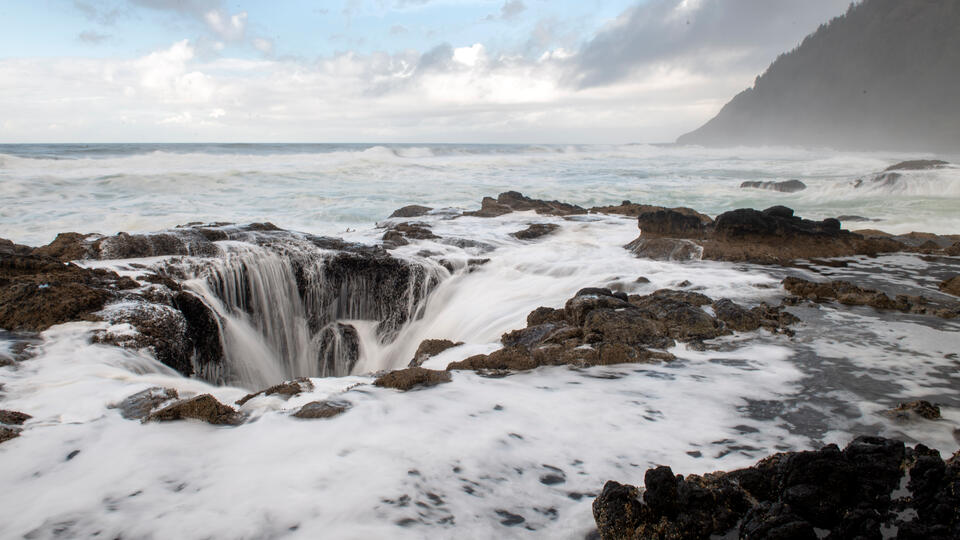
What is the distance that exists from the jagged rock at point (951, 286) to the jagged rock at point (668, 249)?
268 cm

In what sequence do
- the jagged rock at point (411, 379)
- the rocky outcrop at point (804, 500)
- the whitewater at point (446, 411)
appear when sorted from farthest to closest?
1. the jagged rock at point (411, 379)
2. the whitewater at point (446, 411)
3. the rocky outcrop at point (804, 500)

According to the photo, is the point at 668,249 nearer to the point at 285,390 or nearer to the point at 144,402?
the point at 285,390

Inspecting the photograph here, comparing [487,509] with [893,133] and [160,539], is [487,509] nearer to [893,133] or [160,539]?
[160,539]

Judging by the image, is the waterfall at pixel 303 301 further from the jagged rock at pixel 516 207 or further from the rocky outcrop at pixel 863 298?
the jagged rock at pixel 516 207

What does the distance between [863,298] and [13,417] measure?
678cm

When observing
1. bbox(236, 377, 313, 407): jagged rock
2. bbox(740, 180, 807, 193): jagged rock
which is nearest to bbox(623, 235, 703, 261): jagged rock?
bbox(236, 377, 313, 407): jagged rock

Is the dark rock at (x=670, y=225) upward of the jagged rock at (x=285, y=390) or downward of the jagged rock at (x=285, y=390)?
upward

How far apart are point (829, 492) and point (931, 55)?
96.1 m

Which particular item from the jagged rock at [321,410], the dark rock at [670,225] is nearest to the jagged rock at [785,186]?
the dark rock at [670,225]

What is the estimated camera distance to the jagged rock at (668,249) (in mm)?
7781

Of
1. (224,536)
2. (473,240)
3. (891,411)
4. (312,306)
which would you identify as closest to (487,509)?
(224,536)

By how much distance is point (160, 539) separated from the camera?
1883 mm

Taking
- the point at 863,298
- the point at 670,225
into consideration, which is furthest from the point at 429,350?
the point at 670,225

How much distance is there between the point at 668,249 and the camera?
795 cm
